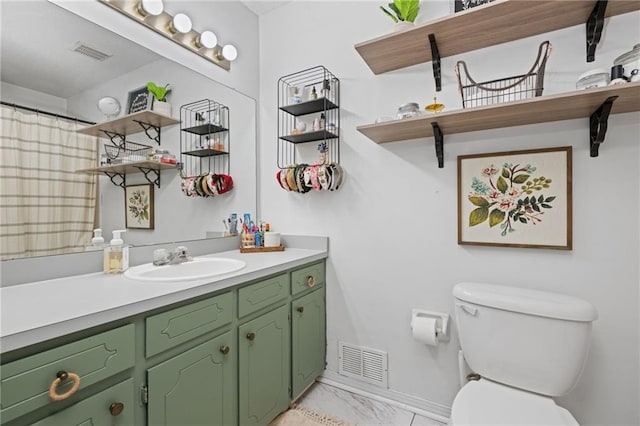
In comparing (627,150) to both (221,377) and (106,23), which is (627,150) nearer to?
(221,377)

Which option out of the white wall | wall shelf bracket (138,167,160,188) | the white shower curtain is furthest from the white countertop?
the white wall

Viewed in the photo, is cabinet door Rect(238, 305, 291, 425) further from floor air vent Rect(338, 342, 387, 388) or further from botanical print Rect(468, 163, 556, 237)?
botanical print Rect(468, 163, 556, 237)

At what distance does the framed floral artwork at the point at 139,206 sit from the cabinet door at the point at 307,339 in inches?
35.0

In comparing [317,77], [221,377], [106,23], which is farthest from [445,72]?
[221,377]

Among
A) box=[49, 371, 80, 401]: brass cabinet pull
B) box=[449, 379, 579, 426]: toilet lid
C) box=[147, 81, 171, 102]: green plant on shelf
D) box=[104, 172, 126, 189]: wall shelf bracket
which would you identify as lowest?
box=[449, 379, 579, 426]: toilet lid

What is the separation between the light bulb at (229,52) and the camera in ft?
6.59

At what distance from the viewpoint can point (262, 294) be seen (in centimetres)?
144

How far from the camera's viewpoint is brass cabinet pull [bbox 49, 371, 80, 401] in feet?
2.46

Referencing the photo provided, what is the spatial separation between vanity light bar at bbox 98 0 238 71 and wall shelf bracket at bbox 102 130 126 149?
618mm

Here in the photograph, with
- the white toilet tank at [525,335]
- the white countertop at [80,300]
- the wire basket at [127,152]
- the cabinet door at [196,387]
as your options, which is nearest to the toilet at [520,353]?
the white toilet tank at [525,335]

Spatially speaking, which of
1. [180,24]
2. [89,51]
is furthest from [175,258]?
[180,24]

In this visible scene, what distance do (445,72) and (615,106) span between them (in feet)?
2.40

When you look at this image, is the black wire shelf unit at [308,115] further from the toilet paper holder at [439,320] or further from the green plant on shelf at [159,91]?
the toilet paper holder at [439,320]

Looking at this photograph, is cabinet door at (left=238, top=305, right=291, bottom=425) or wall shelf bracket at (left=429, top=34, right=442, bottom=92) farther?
wall shelf bracket at (left=429, top=34, right=442, bottom=92)
